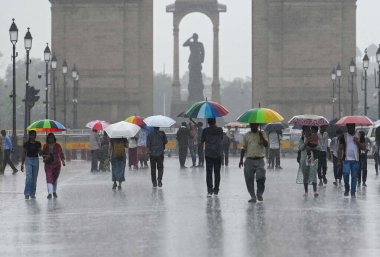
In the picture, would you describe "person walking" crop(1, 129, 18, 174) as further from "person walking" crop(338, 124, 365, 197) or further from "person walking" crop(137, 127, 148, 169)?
"person walking" crop(338, 124, 365, 197)

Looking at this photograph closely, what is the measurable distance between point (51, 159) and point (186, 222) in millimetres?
6884

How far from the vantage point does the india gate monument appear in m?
71.9

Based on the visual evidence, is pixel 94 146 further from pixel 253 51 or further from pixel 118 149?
pixel 253 51

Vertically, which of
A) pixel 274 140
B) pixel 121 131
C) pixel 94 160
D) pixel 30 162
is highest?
pixel 121 131

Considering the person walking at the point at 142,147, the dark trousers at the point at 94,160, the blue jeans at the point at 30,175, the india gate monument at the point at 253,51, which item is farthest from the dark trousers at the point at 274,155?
the india gate monument at the point at 253,51

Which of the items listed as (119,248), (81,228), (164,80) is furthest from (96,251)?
(164,80)

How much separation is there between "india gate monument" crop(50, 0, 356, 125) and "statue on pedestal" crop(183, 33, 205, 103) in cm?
2607

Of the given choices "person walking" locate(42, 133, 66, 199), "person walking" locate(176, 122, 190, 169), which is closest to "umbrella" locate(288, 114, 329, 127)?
"person walking" locate(42, 133, 66, 199)

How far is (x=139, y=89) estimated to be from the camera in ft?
239

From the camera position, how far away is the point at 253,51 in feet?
237

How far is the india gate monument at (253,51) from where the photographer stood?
71.9 meters

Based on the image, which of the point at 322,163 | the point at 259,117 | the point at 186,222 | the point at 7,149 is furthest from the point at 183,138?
the point at 186,222

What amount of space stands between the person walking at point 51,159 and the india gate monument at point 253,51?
1833 inches

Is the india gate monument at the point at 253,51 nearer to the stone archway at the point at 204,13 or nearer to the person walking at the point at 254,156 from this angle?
the stone archway at the point at 204,13
